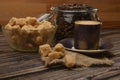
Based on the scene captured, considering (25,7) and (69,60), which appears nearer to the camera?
(69,60)

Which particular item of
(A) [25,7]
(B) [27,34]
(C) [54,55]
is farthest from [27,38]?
(A) [25,7]

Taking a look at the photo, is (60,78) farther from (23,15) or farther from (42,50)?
(23,15)

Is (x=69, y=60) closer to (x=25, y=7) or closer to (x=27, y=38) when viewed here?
(x=27, y=38)

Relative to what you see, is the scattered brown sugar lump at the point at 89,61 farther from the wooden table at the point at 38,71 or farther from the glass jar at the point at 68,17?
the glass jar at the point at 68,17

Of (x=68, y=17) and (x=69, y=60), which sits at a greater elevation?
(x=68, y=17)

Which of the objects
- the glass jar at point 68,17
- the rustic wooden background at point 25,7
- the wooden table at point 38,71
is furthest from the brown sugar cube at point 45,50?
the rustic wooden background at point 25,7

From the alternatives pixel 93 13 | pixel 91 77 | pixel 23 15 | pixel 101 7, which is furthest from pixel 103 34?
pixel 91 77
